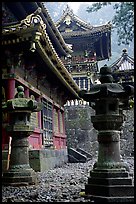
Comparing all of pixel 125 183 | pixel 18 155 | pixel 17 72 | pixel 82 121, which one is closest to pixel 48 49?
pixel 17 72

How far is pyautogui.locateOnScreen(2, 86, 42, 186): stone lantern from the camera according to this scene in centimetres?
671

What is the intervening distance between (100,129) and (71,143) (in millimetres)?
20301

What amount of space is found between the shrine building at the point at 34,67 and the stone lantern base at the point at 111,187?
2.49 meters

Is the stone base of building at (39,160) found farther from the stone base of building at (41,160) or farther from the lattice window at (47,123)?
the lattice window at (47,123)

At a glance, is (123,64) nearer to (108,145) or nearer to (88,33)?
(88,33)

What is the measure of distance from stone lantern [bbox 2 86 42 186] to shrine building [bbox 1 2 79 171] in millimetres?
1263

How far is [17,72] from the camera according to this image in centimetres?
1024

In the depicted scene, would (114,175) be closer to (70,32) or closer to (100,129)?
(100,129)

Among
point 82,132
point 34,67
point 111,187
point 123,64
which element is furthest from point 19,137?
point 123,64

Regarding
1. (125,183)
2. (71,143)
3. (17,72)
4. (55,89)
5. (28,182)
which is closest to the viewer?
(125,183)

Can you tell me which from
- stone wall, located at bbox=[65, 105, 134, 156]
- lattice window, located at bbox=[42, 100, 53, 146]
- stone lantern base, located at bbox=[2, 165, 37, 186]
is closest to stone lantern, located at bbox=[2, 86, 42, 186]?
stone lantern base, located at bbox=[2, 165, 37, 186]

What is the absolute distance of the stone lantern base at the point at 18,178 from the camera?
6.70m

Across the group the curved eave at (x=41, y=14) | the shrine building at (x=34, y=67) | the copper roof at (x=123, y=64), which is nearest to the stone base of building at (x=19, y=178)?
the shrine building at (x=34, y=67)

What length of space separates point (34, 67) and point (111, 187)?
792cm
